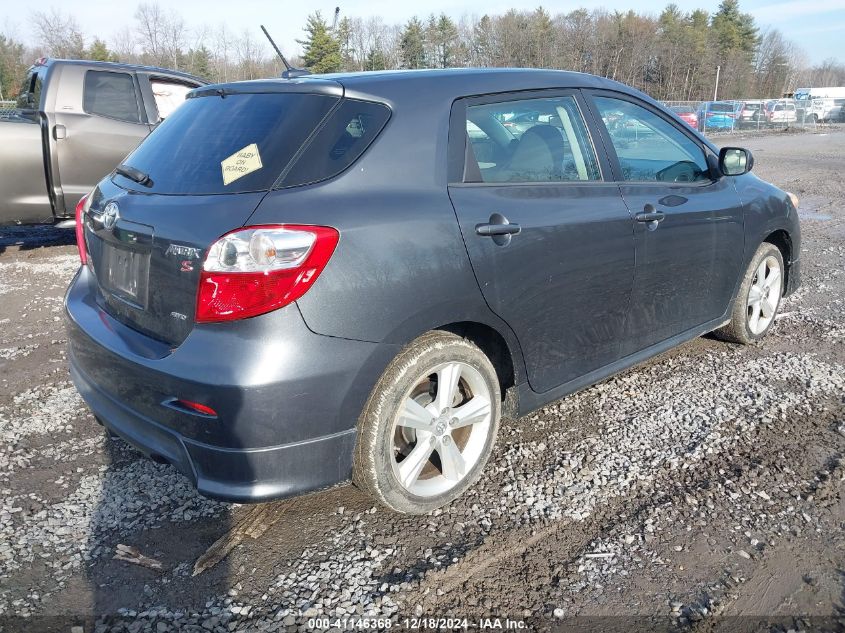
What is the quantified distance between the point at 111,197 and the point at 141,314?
0.61 m

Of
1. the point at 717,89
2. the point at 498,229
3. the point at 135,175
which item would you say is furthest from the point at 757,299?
the point at 717,89

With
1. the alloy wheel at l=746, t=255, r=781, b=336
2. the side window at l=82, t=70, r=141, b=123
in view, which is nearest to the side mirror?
the alloy wheel at l=746, t=255, r=781, b=336

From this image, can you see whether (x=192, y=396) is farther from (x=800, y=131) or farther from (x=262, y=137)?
(x=800, y=131)

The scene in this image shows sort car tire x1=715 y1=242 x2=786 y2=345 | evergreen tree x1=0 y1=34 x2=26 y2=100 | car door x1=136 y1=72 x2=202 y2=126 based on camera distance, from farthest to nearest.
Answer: evergreen tree x1=0 y1=34 x2=26 y2=100
car door x1=136 y1=72 x2=202 y2=126
car tire x1=715 y1=242 x2=786 y2=345

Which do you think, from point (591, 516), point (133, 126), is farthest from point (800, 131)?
point (591, 516)

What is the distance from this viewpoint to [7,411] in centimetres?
383

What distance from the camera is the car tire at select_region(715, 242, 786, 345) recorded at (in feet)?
14.8

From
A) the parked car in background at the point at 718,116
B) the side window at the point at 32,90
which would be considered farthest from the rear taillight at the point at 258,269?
the parked car in background at the point at 718,116

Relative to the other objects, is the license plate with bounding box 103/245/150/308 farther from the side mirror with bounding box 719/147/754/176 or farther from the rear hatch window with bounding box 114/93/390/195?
the side mirror with bounding box 719/147/754/176

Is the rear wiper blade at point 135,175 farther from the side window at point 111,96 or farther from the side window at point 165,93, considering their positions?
the side window at point 165,93

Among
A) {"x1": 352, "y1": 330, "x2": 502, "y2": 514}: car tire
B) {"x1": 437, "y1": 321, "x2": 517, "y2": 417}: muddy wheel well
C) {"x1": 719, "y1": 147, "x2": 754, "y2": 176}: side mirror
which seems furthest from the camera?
{"x1": 719, "y1": 147, "x2": 754, "y2": 176}: side mirror

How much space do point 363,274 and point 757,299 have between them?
3.43m

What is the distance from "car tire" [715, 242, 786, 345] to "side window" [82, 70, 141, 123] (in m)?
6.46

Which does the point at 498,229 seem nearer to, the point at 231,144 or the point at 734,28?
the point at 231,144
